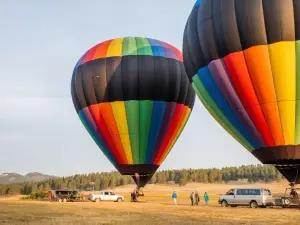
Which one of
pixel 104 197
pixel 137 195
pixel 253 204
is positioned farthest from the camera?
pixel 104 197

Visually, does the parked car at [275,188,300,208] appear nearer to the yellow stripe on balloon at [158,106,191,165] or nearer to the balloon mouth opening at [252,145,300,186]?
the balloon mouth opening at [252,145,300,186]

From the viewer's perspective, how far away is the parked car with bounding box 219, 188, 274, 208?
1194 inches

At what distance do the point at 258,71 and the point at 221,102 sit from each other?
3440 mm

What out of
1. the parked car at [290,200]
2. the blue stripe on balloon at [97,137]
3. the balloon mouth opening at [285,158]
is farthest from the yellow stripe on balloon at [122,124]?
the balloon mouth opening at [285,158]

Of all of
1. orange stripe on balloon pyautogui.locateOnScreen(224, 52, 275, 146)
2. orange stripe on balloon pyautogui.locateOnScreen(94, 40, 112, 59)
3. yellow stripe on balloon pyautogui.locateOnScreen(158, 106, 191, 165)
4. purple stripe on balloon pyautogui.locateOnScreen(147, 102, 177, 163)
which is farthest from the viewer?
orange stripe on balloon pyautogui.locateOnScreen(94, 40, 112, 59)

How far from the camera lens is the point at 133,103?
36.2 metres

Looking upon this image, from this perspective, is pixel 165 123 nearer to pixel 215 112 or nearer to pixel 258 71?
pixel 215 112

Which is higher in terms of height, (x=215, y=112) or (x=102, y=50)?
(x=102, y=50)

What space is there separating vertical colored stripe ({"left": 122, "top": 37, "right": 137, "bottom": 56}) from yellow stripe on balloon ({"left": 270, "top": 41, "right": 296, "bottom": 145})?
1670 cm

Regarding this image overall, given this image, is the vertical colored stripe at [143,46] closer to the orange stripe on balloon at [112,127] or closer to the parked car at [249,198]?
the orange stripe on balloon at [112,127]

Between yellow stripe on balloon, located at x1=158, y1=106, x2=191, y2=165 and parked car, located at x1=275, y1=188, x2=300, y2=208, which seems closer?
parked car, located at x1=275, y1=188, x2=300, y2=208

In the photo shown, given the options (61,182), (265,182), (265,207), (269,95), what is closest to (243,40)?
(269,95)

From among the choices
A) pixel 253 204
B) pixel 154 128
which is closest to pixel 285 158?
pixel 253 204

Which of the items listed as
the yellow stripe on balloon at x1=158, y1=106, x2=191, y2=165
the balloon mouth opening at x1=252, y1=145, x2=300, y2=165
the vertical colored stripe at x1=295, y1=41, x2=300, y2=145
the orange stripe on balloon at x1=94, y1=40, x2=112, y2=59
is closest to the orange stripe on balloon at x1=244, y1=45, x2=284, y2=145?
the balloon mouth opening at x1=252, y1=145, x2=300, y2=165
